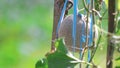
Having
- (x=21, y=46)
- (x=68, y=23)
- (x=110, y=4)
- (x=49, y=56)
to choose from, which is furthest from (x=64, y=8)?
(x=21, y=46)

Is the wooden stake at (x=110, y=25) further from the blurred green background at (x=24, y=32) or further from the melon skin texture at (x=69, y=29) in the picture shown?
the blurred green background at (x=24, y=32)

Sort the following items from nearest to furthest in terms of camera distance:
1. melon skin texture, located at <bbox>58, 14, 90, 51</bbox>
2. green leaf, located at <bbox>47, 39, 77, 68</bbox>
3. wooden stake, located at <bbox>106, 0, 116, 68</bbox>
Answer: wooden stake, located at <bbox>106, 0, 116, 68</bbox>, green leaf, located at <bbox>47, 39, 77, 68</bbox>, melon skin texture, located at <bbox>58, 14, 90, 51</bbox>

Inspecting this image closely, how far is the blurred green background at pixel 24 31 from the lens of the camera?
4102 millimetres

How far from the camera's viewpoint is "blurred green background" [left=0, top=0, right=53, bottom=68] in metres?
4.10

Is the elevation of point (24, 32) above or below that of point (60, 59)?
below

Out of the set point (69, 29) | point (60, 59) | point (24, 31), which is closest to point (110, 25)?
point (60, 59)

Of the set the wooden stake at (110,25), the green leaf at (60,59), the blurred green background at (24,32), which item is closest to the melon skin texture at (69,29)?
the green leaf at (60,59)

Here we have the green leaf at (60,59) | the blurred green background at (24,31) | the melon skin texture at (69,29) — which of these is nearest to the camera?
the green leaf at (60,59)

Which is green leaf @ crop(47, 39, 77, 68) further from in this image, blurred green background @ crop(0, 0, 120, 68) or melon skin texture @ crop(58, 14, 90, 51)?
blurred green background @ crop(0, 0, 120, 68)

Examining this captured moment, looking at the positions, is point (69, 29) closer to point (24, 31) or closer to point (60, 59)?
point (60, 59)

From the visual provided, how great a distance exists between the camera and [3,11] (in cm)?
508

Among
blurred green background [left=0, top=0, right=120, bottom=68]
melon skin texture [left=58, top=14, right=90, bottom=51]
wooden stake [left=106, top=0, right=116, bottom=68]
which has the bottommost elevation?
blurred green background [left=0, top=0, right=120, bottom=68]

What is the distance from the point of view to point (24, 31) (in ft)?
15.1

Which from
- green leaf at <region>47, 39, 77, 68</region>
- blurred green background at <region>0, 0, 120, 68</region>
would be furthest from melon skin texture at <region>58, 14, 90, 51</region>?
blurred green background at <region>0, 0, 120, 68</region>
